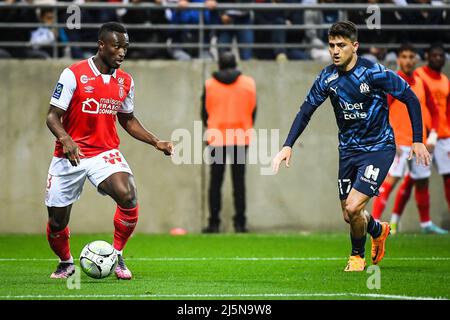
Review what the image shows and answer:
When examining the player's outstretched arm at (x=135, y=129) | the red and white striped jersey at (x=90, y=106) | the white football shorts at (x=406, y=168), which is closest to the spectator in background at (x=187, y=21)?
the white football shorts at (x=406, y=168)

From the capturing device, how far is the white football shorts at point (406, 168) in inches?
625

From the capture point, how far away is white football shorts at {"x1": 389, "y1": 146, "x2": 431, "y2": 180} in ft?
52.1

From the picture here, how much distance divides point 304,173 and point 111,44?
730 cm

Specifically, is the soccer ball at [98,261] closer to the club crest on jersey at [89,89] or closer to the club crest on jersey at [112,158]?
the club crest on jersey at [112,158]

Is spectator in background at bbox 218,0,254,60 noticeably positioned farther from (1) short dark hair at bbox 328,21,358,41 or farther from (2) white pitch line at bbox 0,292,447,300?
(2) white pitch line at bbox 0,292,447,300

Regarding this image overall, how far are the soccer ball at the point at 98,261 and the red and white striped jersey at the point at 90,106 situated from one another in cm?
100

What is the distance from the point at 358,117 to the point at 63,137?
9.45ft

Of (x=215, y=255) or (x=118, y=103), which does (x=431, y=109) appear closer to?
(x=215, y=255)

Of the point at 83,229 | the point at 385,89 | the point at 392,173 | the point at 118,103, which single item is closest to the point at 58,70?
the point at 83,229

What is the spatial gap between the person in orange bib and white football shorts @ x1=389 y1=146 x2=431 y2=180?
2279mm

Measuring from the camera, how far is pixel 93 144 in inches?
407

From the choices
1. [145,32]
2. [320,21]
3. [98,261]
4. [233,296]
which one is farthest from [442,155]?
[233,296]

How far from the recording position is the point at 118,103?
10500 millimetres

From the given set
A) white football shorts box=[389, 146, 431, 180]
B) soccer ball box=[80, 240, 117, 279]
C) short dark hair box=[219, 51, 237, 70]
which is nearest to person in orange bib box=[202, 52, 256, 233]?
short dark hair box=[219, 51, 237, 70]
